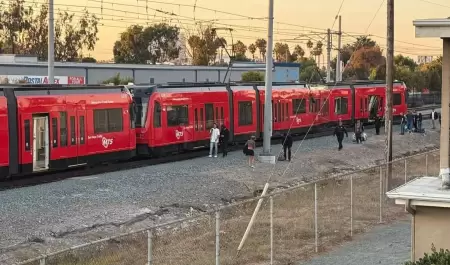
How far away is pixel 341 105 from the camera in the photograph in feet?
163

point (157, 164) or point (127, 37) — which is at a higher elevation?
point (127, 37)

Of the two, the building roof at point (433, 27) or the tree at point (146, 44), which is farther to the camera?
the tree at point (146, 44)

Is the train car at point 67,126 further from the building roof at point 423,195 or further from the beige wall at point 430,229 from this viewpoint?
the beige wall at point 430,229

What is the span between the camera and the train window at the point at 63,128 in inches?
962

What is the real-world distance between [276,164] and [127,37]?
83.2 m

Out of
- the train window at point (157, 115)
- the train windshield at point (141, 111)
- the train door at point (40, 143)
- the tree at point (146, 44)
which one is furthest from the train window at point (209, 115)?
the tree at point (146, 44)

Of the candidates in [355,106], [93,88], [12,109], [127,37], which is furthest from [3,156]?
[127,37]

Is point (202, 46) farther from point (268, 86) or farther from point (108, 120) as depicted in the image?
point (108, 120)

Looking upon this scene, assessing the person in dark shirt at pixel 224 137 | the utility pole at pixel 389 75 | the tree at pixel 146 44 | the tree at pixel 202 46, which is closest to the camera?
the utility pole at pixel 389 75

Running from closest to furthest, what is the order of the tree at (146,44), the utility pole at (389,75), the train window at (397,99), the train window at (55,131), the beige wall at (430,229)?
1. the beige wall at (430,229)
2. the train window at (55,131)
3. the utility pole at (389,75)
4. the train window at (397,99)
5. the tree at (146,44)

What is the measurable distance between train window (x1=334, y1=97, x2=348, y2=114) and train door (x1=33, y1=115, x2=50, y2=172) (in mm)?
28393

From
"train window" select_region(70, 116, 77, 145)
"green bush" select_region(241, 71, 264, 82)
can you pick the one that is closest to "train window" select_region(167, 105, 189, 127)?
"train window" select_region(70, 116, 77, 145)

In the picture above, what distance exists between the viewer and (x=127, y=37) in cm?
11162

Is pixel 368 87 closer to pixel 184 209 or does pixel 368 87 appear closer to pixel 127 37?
pixel 184 209
